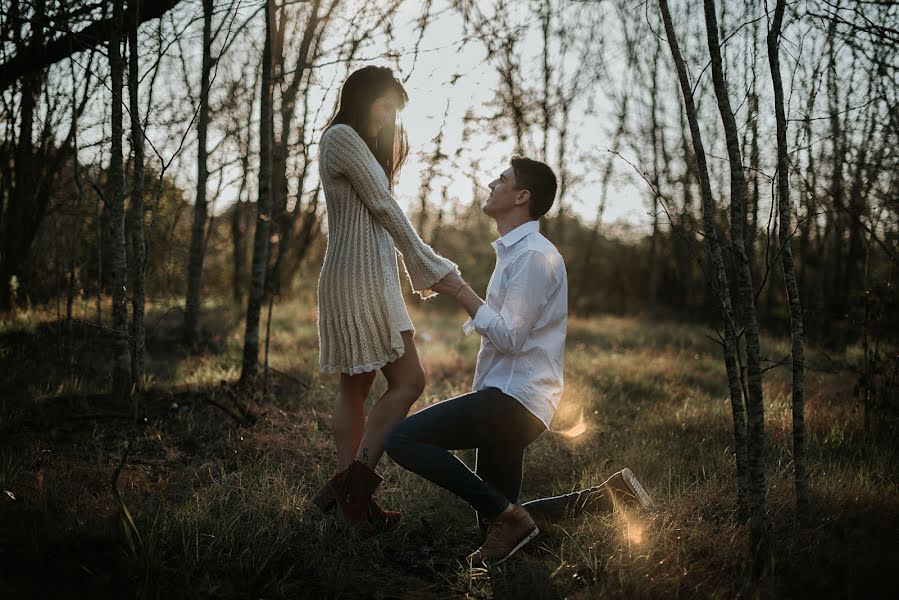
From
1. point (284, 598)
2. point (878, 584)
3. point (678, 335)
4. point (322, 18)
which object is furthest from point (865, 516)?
point (678, 335)

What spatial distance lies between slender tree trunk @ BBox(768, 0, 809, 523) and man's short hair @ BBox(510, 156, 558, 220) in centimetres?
100

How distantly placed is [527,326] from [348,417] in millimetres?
1025

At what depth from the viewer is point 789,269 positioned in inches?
108

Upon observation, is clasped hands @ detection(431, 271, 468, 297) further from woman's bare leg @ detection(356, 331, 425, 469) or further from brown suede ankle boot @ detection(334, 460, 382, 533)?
brown suede ankle boot @ detection(334, 460, 382, 533)

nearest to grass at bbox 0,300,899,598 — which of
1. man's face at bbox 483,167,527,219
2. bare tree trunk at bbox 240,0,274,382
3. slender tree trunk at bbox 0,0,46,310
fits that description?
bare tree trunk at bbox 240,0,274,382

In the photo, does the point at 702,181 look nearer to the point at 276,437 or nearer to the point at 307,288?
the point at 276,437

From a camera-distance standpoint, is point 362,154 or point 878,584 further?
point 362,154

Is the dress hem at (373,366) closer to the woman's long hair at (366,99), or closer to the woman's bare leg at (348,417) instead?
the woman's bare leg at (348,417)

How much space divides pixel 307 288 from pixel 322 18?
11.9m

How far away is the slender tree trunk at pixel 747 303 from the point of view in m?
2.40

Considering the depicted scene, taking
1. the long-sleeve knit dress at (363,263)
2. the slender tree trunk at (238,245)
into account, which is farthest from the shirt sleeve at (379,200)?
the slender tree trunk at (238,245)

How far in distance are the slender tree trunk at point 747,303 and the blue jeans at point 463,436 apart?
33.9 inches

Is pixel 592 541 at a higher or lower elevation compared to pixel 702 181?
lower

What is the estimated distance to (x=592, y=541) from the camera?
267 centimetres
